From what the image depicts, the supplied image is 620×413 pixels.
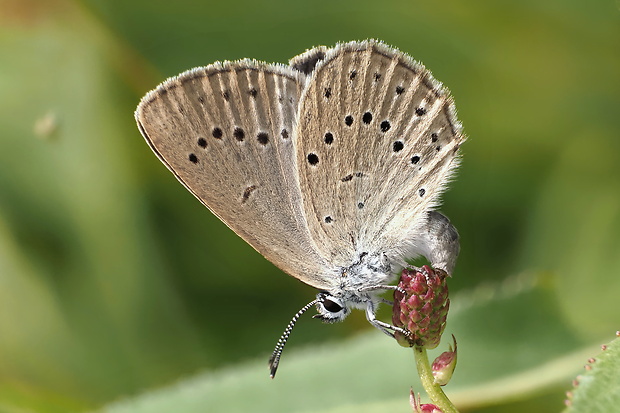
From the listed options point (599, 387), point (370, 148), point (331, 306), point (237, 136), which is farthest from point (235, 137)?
point (599, 387)

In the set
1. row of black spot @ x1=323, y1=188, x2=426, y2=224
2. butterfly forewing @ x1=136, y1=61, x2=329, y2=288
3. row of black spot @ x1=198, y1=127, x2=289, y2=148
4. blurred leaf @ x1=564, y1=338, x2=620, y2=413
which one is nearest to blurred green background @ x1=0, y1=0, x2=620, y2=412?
row of black spot @ x1=323, y1=188, x2=426, y2=224

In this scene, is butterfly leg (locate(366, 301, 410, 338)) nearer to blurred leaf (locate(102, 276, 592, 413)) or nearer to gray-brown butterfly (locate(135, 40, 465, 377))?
gray-brown butterfly (locate(135, 40, 465, 377))

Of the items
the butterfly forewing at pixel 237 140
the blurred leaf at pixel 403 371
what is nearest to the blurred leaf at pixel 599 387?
the blurred leaf at pixel 403 371

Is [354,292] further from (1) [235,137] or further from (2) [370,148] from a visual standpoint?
(1) [235,137]

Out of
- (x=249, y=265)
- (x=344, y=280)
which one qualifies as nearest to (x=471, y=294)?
(x=344, y=280)

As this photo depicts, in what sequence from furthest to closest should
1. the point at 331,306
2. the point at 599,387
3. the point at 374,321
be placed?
the point at 331,306, the point at 374,321, the point at 599,387

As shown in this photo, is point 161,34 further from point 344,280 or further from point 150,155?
point 344,280

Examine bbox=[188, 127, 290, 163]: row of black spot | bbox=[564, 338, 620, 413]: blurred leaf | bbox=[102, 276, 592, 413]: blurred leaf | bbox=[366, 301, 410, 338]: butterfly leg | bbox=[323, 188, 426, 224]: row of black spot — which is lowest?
bbox=[102, 276, 592, 413]: blurred leaf

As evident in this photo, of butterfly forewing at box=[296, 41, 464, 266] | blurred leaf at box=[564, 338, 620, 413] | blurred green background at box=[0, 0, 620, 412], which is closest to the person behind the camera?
blurred leaf at box=[564, 338, 620, 413]
